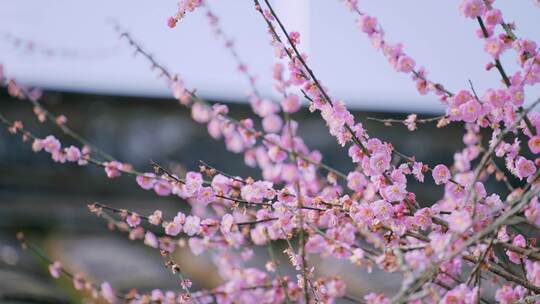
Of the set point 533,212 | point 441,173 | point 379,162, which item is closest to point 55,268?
point 379,162

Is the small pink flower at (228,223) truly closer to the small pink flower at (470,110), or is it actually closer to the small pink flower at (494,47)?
the small pink flower at (470,110)

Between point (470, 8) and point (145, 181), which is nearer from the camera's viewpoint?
point (470, 8)

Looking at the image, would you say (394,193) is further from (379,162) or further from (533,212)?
(533,212)

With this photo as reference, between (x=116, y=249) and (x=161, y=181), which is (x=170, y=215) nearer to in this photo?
(x=116, y=249)

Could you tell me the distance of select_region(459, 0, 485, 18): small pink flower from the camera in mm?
2154

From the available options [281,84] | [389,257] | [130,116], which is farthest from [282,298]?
[130,116]

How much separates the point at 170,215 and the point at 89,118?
4.19 feet

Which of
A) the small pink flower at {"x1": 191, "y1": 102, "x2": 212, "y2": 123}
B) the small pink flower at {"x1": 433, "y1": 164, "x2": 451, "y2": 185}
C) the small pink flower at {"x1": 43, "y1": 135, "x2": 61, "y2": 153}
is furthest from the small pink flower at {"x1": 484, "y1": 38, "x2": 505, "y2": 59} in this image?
the small pink flower at {"x1": 43, "y1": 135, "x2": 61, "y2": 153}

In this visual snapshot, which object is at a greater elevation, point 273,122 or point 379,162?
point 379,162

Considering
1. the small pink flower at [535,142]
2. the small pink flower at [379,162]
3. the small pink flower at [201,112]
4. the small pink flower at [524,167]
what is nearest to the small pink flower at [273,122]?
the small pink flower at [201,112]

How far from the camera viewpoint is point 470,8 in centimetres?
215

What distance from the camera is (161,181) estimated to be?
2756mm

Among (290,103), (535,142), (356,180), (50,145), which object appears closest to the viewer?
(290,103)

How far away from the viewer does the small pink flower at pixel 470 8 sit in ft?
7.07
